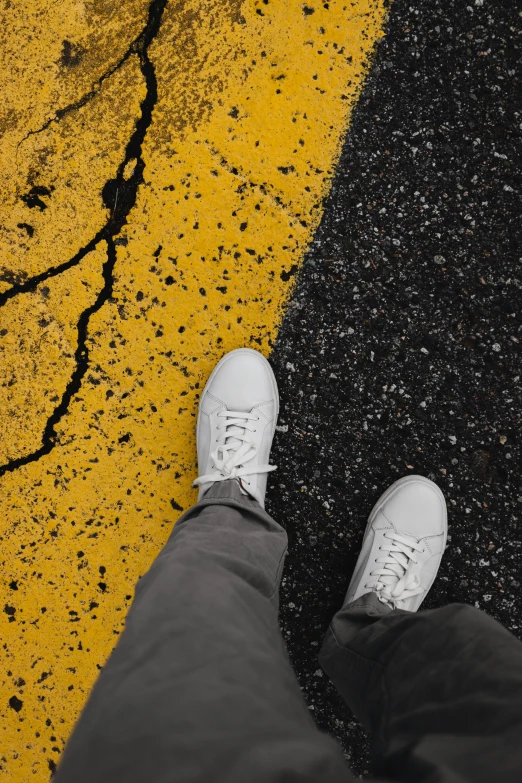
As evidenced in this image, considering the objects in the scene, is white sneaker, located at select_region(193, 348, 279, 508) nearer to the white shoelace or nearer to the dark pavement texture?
the dark pavement texture

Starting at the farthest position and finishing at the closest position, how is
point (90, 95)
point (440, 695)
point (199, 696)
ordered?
1. point (90, 95)
2. point (440, 695)
3. point (199, 696)

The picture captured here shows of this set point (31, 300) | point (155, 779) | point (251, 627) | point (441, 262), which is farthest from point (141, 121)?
point (155, 779)

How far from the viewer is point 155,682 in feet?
2.96

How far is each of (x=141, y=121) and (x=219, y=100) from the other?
25 centimetres

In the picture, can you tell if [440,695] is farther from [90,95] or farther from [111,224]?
[90,95]

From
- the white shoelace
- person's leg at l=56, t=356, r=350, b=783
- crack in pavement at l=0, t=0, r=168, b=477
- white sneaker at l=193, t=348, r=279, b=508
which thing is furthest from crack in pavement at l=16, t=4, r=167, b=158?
the white shoelace

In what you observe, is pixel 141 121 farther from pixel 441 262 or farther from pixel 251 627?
pixel 251 627

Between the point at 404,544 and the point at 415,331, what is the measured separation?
2.27ft

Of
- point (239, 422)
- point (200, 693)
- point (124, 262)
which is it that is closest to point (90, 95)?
point (124, 262)

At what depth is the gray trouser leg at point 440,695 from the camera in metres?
0.85

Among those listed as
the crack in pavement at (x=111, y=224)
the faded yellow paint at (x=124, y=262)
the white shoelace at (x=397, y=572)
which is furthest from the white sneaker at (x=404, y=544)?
the crack in pavement at (x=111, y=224)

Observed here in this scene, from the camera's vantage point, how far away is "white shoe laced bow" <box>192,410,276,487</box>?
5.37ft

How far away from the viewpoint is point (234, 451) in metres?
1.68

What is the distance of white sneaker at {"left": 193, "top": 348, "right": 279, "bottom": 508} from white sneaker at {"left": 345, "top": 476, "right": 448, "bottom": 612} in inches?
15.1
